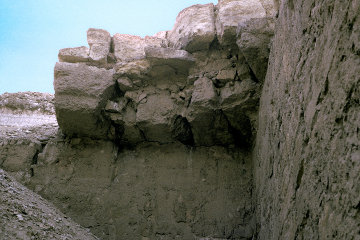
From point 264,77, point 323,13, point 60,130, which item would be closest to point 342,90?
point 323,13

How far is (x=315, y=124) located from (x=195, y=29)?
102 inches

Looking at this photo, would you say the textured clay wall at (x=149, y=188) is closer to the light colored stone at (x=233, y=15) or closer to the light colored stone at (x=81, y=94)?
the light colored stone at (x=81, y=94)

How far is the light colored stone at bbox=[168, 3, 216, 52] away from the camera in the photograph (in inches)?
158

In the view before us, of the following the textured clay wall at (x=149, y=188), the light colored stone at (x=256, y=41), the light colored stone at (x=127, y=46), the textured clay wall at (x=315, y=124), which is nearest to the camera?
the textured clay wall at (x=315, y=124)

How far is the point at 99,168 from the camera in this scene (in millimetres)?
4234

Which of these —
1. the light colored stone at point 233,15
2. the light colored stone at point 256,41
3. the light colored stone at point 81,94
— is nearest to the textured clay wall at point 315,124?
the light colored stone at point 256,41

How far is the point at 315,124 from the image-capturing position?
1790 mm

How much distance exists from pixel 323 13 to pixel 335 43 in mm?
279

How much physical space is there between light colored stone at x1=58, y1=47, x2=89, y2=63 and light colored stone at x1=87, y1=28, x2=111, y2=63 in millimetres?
79

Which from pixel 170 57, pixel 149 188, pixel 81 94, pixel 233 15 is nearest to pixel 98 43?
pixel 81 94

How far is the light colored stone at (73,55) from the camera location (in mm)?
4387

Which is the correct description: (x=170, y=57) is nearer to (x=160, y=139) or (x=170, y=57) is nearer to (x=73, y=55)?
(x=160, y=139)

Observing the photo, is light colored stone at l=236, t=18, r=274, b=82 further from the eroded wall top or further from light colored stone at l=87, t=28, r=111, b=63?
light colored stone at l=87, t=28, r=111, b=63

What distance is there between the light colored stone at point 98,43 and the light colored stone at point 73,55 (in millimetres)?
79
